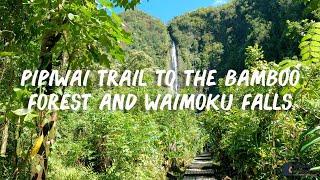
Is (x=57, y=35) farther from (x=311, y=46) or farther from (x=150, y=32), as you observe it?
(x=150, y=32)

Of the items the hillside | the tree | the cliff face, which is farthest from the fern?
the cliff face

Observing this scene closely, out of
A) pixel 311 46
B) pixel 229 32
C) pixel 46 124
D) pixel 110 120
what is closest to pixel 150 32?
pixel 229 32

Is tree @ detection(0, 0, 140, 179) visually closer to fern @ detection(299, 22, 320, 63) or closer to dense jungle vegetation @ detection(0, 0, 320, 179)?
dense jungle vegetation @ detection(0, 0, 320, 179)

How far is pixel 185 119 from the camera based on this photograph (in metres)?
24.4

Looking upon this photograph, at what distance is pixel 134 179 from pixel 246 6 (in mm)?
87402

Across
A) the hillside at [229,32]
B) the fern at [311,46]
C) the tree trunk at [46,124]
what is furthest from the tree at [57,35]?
the hillside at [229,32]

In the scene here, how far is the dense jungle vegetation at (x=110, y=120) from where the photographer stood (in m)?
1.80

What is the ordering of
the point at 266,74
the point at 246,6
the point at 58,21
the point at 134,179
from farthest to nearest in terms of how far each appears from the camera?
the point at 246,6, the point at 134,179, the point at 266,74, the point at 58,21

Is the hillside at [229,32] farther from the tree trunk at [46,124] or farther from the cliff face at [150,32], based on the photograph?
the tree trunk at [46,124]

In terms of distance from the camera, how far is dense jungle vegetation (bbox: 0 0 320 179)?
1.80 meters

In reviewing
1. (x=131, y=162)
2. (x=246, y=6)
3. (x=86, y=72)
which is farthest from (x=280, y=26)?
(x=86, y=72)

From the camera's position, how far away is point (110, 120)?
10625mm

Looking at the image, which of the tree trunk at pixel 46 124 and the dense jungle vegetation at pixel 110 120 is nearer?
the dense jungle vegetation at pixel 110 120

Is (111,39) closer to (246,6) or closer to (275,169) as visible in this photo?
(275,169)
